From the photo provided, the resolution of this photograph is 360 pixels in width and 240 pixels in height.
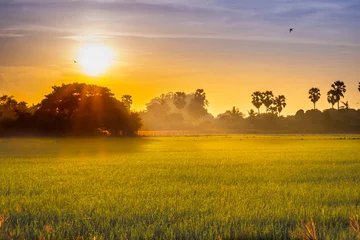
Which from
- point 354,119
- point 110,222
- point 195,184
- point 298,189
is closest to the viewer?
point 110,222

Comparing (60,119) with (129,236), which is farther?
(60,119)

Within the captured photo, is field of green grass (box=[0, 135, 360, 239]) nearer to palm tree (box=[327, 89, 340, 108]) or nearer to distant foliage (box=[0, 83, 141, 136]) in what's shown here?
distant foliage (box=[0, 83, 141, 136])

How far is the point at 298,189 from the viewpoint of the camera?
13398mm

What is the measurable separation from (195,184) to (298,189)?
337 cm

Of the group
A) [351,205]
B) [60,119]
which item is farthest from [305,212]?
[60,119]

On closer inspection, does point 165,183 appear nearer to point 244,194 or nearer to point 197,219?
point 244,194

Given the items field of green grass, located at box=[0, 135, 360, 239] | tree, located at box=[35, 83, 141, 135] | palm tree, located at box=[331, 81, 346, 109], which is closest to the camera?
field of green grass, located at box=[0, 135, 360, 239]

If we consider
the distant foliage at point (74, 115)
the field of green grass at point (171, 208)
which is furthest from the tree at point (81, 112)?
the field of green grass at point (171, 208)

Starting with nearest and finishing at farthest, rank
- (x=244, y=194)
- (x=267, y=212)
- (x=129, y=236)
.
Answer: (x=129, y=236) → (x=267, y=212) → (x=244, y=194)

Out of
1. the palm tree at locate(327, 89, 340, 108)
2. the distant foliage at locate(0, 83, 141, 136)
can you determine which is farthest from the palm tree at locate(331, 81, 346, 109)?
the distant foliage at locate(0, 83, 141, 136)

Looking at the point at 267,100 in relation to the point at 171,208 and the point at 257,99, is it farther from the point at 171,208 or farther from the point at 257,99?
the point at 171,208

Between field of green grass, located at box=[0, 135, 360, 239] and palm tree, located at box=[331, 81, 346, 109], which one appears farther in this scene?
palm tree, located at box=[331, 81, 346, 109]

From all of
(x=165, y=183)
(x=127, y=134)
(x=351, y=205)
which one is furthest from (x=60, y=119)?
(x=351, y=205)

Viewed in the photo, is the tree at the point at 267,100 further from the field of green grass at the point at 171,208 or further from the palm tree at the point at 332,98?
the field of green grass at the point at 171,208
